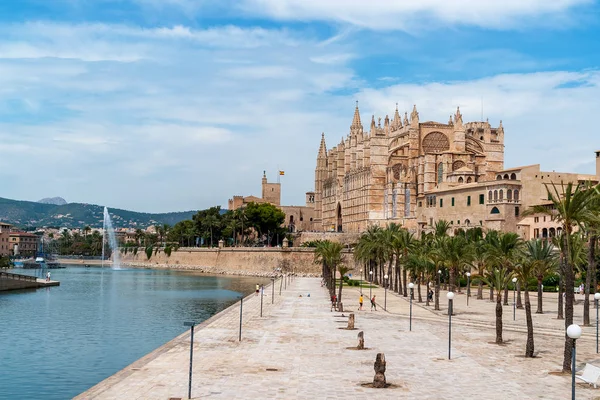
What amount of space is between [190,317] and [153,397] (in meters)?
26.5

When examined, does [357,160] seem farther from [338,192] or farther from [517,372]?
[517,372]

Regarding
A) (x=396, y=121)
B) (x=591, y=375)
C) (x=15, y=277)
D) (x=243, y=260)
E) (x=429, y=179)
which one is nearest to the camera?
(x=591, y=375)

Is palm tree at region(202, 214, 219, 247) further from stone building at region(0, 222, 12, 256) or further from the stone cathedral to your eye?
stone building at region(0, 222, 12, 256)

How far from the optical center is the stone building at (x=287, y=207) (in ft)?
488

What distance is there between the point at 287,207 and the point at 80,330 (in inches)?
4493

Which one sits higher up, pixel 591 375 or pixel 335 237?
pixel 335 237

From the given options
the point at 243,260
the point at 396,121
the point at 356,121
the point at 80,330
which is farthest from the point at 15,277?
the point at 356,121

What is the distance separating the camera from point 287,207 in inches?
5891

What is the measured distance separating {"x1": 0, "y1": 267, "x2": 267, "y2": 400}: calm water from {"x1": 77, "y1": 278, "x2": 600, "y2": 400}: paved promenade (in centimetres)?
279

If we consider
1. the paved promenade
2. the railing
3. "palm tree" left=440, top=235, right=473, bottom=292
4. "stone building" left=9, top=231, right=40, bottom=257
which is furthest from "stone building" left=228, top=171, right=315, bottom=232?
the paved promenade

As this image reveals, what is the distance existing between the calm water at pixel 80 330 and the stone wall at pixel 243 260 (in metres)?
26.3

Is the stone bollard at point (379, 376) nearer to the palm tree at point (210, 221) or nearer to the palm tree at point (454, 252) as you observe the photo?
the palm tree at point (454, 252)

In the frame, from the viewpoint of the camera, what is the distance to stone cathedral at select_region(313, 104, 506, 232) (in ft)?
296

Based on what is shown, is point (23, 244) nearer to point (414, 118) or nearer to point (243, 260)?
point (243, 260)
